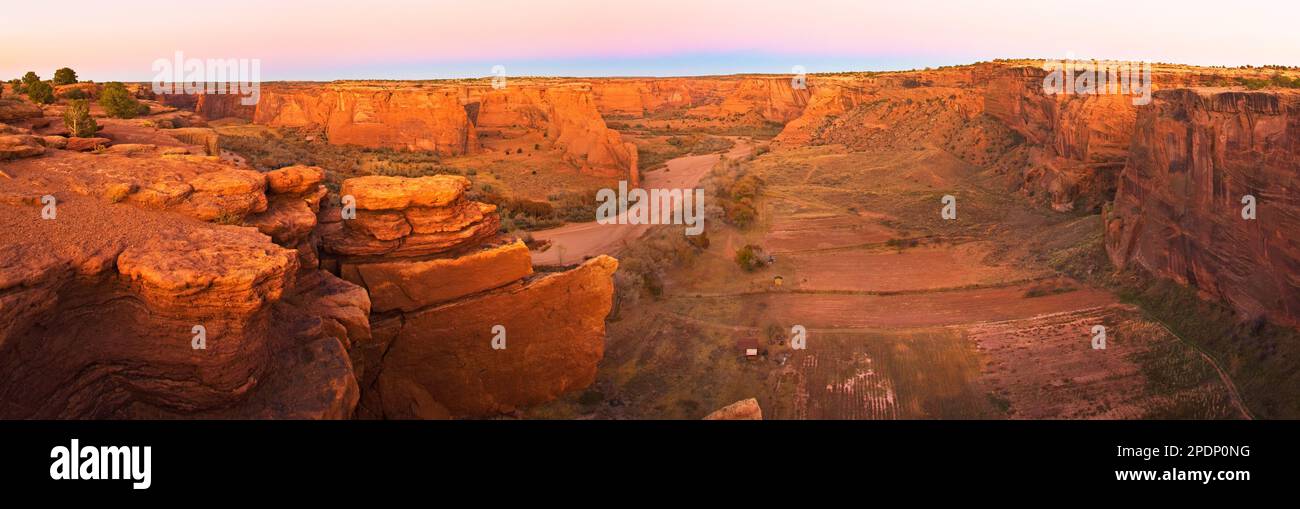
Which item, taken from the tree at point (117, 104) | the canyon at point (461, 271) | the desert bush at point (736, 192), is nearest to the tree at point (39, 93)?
the tree at point (117, 104)

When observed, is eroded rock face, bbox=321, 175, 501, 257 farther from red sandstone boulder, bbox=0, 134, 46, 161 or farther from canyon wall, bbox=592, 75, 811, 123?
canyon wall, bbox=592, 75, 811, 123

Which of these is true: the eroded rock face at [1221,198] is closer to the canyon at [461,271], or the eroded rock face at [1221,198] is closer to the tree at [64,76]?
the canyon at [461,271]

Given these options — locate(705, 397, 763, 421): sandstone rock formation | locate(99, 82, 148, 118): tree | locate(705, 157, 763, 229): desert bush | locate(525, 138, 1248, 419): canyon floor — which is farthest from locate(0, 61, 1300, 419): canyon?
locate(705, 397, 763, 421): sandstone rock formation

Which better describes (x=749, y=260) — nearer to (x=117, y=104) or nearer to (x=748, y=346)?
(x=748, y=346)

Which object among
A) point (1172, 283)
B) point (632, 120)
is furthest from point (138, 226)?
point (632, 120)

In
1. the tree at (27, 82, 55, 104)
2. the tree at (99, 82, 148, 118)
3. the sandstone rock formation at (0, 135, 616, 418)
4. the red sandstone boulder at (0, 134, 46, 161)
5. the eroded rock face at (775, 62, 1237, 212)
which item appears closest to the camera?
the sandstone rock formation at (0, 135, 616, 418)

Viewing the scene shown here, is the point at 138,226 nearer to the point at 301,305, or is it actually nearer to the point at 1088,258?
the point at 301,305

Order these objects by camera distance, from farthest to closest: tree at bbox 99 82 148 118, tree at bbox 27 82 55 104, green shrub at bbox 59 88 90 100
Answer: green shrub at bbox 59 88 90 100
tree at bbox 27 82 55 104
tree at bbox 99 82 148 118
